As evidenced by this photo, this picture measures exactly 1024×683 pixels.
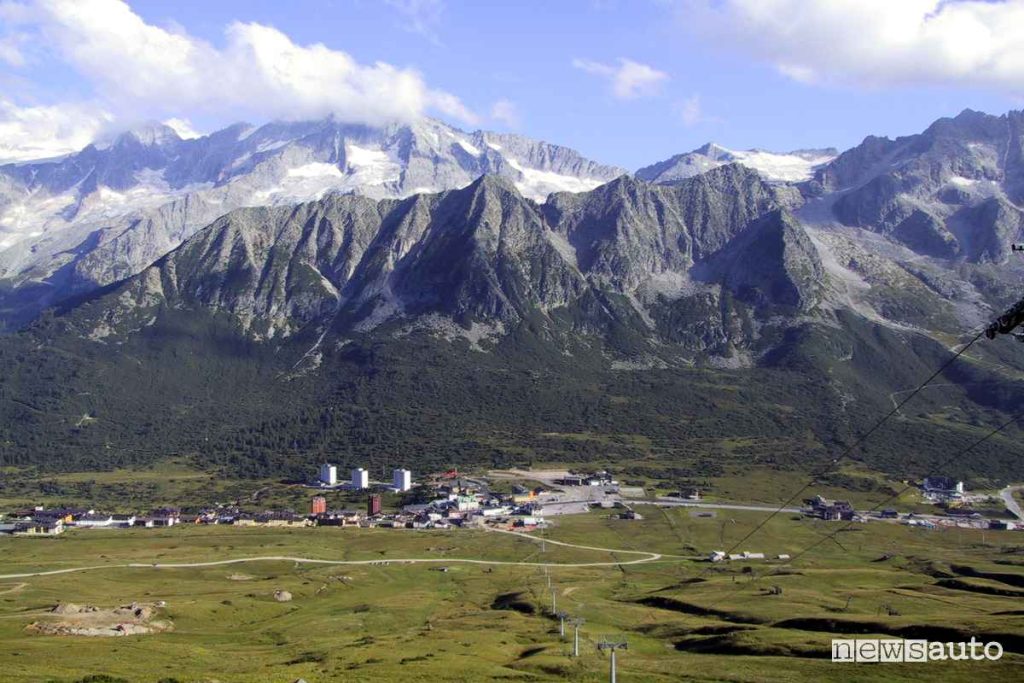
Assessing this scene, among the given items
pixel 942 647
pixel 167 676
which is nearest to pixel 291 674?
pixel 167 676

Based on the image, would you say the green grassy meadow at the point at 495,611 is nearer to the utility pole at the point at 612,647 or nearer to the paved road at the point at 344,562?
the utility pole at the point at 612,647

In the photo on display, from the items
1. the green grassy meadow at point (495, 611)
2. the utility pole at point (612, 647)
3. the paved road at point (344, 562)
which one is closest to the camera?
the utility pole at point (612, 647)

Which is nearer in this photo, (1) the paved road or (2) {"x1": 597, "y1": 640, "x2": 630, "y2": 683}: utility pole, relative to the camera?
(2) {"x1": 597, "y1": 640, "x2": 630, "y2": 683}: utility pole

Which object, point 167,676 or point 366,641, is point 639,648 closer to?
point 366,641

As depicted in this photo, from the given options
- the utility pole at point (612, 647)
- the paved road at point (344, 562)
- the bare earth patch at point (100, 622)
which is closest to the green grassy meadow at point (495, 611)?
the utility pole at point (612, 647)

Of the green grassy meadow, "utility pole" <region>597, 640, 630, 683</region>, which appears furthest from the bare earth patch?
"utility pole" <region>597, 640, 630, 683</region>

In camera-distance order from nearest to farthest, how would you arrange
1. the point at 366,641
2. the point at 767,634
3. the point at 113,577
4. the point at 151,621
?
the point at 767,634 < the point at 366,641 < the point at 151,621 < the point at 113,577

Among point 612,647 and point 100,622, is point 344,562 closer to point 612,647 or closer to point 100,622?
point 100,622

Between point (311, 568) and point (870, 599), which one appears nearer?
point (870, 599)

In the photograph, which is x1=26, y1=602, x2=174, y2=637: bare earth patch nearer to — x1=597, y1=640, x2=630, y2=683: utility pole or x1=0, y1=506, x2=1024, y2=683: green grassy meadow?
x1=0, y1=506, x2=1024, y2=683: green grassy meadow
